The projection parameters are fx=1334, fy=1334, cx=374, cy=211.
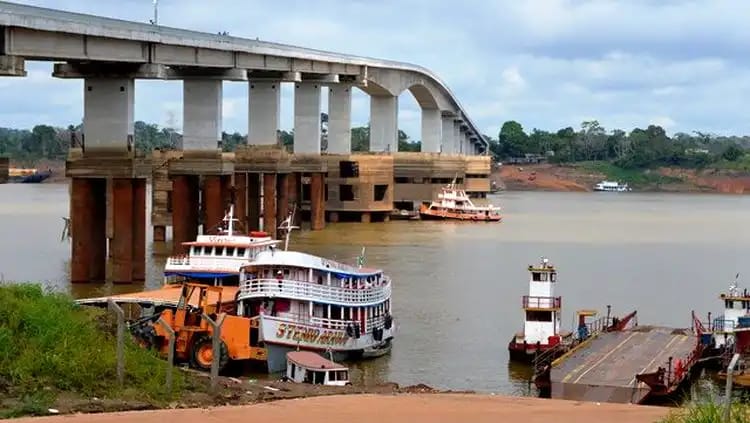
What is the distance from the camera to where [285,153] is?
250 ft

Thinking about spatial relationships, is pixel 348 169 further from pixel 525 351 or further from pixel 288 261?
pixel 288 261

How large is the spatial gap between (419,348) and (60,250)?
34.2 meters

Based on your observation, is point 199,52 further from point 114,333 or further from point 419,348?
point 114,333

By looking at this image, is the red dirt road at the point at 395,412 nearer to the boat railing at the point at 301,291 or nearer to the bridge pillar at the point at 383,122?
the boat railing at the point at 301,291

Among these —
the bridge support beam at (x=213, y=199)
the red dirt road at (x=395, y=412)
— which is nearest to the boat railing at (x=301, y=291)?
the red dirt road at (x=395, y=412)

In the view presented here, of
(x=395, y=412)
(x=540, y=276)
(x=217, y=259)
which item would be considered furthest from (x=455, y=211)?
(x=395, y=412)

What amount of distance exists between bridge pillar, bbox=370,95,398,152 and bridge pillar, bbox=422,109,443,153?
18.7 meters

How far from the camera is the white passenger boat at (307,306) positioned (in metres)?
33.4

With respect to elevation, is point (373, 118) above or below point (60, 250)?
above

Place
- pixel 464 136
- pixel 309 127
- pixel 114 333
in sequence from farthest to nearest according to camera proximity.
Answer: pixel 464 136 < pixel 309 127 < pixel 114 333

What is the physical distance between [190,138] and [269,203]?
42.2 ft

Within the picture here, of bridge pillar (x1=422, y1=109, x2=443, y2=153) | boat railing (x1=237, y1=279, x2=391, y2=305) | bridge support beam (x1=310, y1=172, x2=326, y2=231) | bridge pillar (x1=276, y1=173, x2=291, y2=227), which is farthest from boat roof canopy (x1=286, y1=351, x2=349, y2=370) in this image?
bridge pillar (x1=422, y1=109, x2=443, y2=153)

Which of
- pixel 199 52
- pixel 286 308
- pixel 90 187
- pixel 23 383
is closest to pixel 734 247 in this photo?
pixel 199 52

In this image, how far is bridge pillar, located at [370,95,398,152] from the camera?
363 feet
